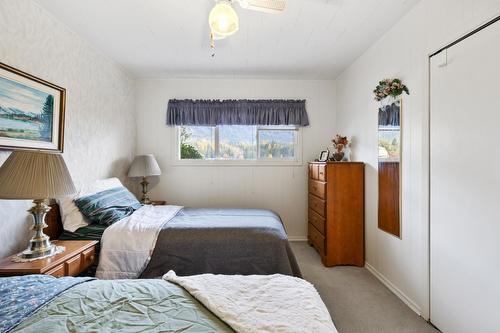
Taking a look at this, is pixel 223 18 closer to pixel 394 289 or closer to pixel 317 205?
pixel 317 205

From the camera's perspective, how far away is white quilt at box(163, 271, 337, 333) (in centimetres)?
91

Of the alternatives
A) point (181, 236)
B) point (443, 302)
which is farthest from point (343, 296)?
point (181, 236)

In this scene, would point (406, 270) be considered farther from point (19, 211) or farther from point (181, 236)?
point (19, 211)

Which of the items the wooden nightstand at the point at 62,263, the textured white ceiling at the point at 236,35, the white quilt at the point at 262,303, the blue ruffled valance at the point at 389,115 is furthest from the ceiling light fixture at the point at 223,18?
the wooden nightstand at the point at 62,263

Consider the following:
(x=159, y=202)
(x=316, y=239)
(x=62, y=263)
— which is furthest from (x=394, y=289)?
(x=159, y=202)

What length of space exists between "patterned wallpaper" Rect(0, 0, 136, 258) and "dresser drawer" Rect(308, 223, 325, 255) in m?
2.86

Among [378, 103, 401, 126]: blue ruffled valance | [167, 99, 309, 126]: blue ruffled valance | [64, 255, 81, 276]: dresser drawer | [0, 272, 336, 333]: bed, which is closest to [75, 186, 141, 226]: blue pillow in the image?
[64, 255, 81, 276]: dresser drawer

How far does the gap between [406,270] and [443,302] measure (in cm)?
44

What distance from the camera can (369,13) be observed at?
2.24 meters

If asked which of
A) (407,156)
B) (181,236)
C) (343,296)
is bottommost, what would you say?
(343,296)

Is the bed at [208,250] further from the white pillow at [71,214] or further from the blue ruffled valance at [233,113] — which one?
the blue ruffled valance at [233,113]

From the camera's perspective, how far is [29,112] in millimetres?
2031

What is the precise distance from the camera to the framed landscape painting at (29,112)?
183 cm

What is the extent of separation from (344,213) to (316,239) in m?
0.62
